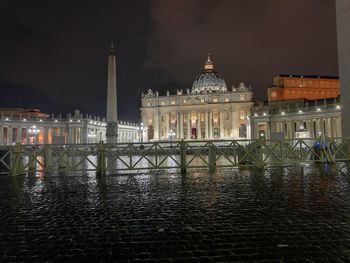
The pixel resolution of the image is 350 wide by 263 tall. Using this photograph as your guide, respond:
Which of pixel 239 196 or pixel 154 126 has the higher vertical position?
pixel 154 126

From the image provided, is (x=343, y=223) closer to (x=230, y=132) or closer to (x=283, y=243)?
(x=283, y=243)

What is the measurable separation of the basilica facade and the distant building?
22603 mm

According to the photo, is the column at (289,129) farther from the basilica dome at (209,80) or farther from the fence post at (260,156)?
the basilica dome at (209,80)

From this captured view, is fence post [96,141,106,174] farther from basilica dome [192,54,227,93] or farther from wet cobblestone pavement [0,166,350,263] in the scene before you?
basilica dome [192,54,227,93]

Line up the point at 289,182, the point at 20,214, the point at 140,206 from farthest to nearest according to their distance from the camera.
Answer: the point at 289,182 → the point at 140,206 → the point at 20,214

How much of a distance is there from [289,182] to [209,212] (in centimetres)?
543

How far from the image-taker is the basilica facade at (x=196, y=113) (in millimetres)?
114312

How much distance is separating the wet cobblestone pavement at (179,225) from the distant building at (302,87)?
84048 millimetres

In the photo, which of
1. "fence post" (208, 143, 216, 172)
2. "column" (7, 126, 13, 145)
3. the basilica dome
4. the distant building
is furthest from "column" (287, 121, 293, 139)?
the basilica dome

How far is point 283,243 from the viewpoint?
481 cm

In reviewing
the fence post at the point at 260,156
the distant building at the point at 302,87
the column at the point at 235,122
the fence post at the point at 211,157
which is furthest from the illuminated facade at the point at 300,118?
the column at the point at 235,122

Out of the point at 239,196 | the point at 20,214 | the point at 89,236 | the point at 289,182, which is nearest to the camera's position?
the point at 89,236

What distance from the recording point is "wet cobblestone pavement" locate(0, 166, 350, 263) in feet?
14.7

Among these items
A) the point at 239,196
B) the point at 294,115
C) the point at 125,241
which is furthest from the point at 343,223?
the point at 294,115
